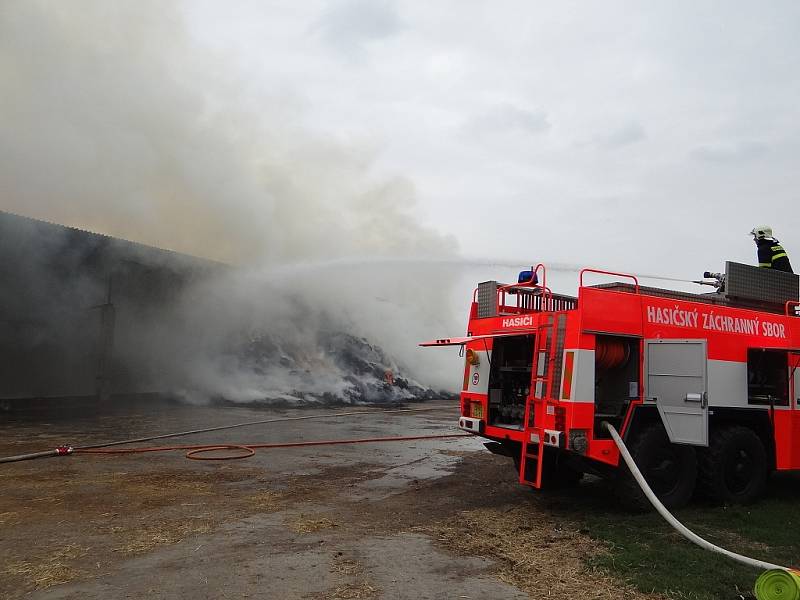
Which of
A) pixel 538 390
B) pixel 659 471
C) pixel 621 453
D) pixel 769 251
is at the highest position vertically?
pixel 769 251

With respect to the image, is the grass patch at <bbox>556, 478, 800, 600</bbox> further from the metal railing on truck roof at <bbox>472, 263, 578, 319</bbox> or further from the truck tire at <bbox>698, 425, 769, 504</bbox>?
the metal railing on truck roof at <bbox>472, 263, 578, 319</bbox>

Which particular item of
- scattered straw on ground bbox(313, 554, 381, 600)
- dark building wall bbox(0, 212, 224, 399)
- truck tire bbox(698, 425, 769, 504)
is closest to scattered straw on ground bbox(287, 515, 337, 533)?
scattered straw on ground bbox(313, 554, 381, 600)

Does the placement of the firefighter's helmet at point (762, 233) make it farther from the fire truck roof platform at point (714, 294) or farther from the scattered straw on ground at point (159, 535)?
the scattered straw on ground at point (159, 535)

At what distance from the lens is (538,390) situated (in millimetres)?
5945

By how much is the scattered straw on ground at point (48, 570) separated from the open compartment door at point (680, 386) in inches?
208

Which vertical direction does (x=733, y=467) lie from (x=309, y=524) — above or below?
above

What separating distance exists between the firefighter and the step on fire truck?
72cm

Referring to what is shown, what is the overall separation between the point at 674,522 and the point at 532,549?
1195 mm

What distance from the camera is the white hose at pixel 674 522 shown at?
4320 millimetres

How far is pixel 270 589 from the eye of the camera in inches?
156

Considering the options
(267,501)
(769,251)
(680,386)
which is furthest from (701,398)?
(267,501)

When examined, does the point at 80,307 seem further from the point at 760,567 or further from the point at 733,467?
the point at 760,567

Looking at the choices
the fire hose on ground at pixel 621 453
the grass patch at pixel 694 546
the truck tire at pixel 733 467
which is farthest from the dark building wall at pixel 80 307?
the truck tire at pixel 733 467

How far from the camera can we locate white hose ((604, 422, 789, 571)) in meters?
4.32
